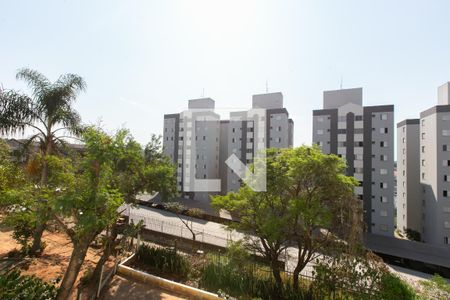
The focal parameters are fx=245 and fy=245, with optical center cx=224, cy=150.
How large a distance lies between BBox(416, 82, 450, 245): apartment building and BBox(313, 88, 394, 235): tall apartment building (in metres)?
4.10

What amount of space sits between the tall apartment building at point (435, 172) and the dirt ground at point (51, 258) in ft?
109

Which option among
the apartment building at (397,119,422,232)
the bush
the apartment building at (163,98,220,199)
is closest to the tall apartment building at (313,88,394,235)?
the apartment building at (397,119,422,232)

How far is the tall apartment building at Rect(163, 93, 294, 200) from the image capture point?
3684 cm

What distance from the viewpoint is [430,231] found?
2809cm

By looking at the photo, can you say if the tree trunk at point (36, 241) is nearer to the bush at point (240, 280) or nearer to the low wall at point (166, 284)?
the low wall at point (166, 284)

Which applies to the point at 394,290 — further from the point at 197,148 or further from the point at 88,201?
the point at 197,148

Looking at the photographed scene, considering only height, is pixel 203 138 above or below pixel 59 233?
above

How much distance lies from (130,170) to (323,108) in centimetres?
2961

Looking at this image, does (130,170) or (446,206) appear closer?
(130,170)

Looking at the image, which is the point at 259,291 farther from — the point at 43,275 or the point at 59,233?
the point at 59,233

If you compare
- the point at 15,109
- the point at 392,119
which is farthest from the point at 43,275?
the point at 392,119

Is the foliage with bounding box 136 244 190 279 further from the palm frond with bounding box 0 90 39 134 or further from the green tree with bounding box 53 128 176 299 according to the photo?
the palm frond with bounding box 0 90 39 134

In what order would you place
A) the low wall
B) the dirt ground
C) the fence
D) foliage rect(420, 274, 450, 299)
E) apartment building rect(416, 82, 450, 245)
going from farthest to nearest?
apartment building rect(416, 82, 450, 245)
the fence
the dirt ground
the low wall
foliage rect(420, 274, 450, 299)

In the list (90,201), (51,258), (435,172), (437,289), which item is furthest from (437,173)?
(51,258)
